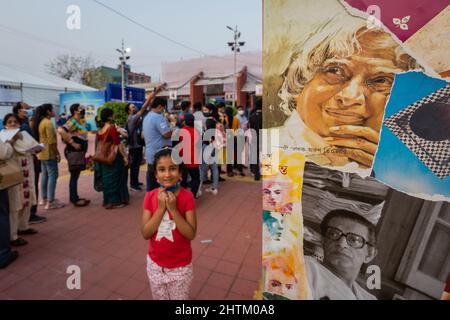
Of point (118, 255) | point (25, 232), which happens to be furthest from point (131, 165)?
point (118, 255)

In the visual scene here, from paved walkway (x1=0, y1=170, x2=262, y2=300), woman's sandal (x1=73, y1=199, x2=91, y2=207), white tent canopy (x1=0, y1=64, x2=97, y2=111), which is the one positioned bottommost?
paved walkway (x1=0, y1=170, x2=262, y2=300)

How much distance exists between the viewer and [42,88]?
45.0 ft

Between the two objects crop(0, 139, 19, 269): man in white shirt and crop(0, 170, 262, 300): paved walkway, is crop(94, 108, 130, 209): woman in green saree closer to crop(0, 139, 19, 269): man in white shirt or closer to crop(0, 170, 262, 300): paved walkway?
crop(0, 170, 262, 300): paved walkway

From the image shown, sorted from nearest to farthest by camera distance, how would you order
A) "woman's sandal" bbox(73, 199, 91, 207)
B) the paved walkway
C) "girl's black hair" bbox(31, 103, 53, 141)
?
the paved walkway
"girl's black hair" bbox(31, 103, 53, 141)
"woman's sandal" bbox(73, 199, 91, 207)

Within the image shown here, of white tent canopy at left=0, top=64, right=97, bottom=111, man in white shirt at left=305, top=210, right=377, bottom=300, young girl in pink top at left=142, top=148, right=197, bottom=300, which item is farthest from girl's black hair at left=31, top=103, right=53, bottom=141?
white tent canopy at left=0, top=64, right=97, bottom=111

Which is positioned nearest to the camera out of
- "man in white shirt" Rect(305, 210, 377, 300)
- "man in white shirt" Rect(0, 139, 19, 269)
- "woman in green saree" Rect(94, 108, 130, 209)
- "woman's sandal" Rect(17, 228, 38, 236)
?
"man in white shirt" Rect(305, 210, 377, 300)

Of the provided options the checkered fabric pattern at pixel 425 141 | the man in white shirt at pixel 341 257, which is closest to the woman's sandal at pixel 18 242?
the man in white shirt at pixel 341 257

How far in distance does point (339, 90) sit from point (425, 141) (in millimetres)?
507

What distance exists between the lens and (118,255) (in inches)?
118

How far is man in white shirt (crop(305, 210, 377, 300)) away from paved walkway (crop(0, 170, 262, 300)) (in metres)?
0.79

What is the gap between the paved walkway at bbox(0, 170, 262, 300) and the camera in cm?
242

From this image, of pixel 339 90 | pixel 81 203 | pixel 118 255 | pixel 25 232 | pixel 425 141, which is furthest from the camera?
pixel 81 203

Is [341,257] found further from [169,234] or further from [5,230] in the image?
[5,230]

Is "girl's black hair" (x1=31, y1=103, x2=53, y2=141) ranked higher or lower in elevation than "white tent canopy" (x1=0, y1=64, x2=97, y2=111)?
lower
